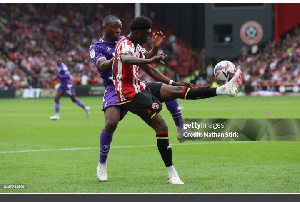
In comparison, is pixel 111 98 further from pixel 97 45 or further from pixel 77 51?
pixel 77 51

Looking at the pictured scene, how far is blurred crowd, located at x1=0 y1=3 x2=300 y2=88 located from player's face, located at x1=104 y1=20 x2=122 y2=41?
32677 mm

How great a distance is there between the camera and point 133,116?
22.2 meters

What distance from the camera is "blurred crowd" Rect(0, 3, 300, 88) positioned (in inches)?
1630

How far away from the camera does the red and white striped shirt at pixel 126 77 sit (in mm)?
7602

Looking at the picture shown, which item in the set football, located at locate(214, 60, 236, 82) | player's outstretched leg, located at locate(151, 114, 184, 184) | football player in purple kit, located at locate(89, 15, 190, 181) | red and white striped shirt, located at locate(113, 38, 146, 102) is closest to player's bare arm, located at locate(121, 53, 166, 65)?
red and white striped shirt, located at locate(113, 38, 146, 102)

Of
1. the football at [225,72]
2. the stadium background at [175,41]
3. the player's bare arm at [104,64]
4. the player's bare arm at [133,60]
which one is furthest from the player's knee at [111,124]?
the stadium background at [175,41]

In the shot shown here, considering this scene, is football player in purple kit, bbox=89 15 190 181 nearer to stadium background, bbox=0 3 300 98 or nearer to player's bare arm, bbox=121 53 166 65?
player's bare arm, bbox=121 53 166 65

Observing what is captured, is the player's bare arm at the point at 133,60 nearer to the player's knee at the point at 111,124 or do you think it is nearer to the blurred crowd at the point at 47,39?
the player's knee at the point at 111,124

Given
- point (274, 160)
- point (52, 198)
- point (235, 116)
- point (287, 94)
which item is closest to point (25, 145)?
point (274, 160)

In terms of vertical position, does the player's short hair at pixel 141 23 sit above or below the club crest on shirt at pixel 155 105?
above

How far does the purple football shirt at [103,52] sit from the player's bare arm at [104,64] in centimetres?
10

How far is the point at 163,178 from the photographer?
809 cm

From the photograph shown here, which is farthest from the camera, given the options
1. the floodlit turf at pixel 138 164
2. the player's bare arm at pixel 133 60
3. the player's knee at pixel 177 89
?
the player's knee at pixel 177 89

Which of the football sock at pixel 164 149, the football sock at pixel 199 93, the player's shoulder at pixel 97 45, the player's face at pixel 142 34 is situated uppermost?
the player's face at pixel 142 34
